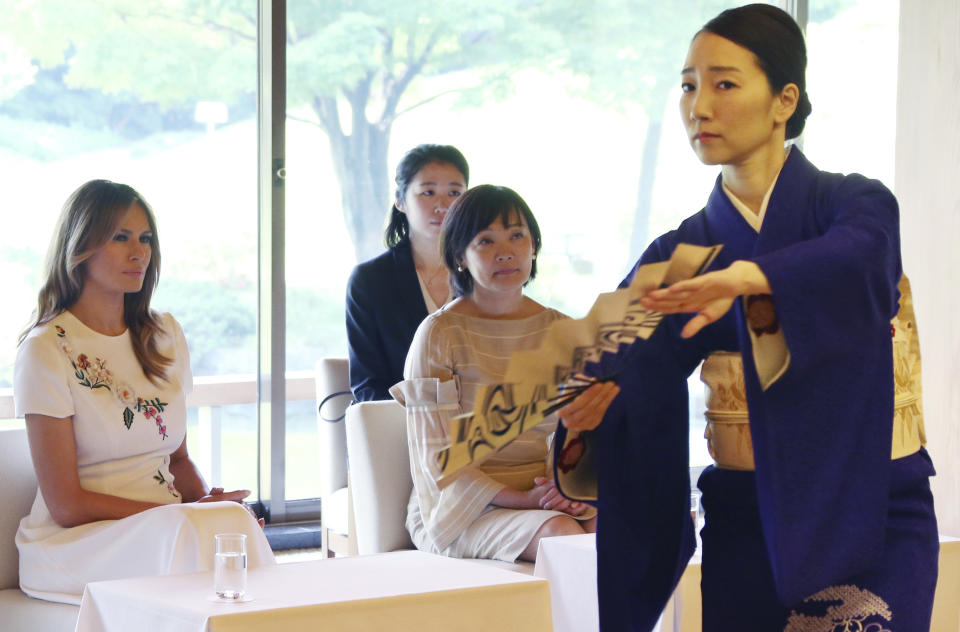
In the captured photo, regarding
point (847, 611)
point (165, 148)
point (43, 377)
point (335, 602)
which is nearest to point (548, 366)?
point (847, 611)

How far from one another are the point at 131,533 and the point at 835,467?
57.5 inches

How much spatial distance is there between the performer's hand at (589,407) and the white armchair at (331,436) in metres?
1.90

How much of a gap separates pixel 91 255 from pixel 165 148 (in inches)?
72.8

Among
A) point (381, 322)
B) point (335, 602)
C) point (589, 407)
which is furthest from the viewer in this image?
point (381, 322)

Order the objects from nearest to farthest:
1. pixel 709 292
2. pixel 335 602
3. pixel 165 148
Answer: pixel 709 292 → pixel 335 602 → pixel 165 148

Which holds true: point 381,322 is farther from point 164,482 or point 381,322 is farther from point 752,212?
point 752,212

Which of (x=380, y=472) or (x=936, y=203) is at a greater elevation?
(x=936, y=203)

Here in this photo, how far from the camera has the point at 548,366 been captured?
4.30 feet

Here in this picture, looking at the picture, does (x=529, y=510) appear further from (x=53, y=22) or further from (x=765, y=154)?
(x=53, y=22)

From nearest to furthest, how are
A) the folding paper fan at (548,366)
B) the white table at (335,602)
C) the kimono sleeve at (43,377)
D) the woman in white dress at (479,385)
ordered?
the folding paper fan at (548,366), the white table at (335,602), the kimono sleeve at (43,377), the woman in white dress at (479,385)

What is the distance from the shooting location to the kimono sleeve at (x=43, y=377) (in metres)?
2.40

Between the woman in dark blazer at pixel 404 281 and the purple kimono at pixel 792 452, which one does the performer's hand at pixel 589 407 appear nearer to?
the purple kimono at pixel 792 452

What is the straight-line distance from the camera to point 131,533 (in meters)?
2.30

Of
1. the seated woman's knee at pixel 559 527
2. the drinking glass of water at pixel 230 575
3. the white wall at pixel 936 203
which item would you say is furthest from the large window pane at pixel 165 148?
the drinking glass of water at pixel 230 575
